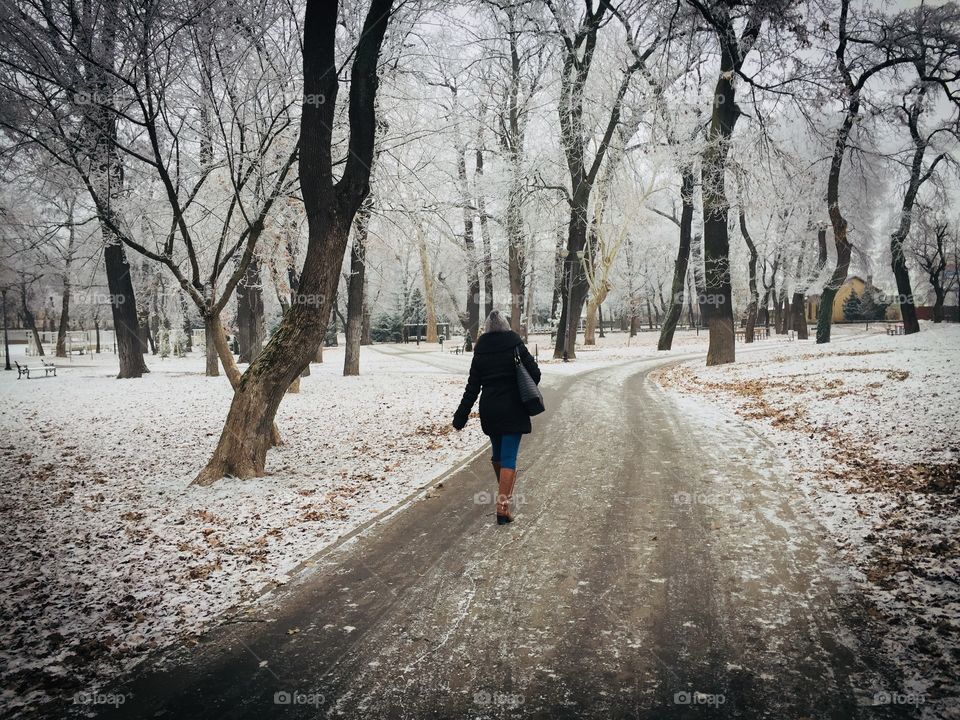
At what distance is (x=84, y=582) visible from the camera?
442cm

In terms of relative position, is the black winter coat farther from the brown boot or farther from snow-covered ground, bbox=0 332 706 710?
snow-covered ground, bbox=0 332 706 710

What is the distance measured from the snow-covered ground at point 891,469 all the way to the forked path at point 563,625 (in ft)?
0.81

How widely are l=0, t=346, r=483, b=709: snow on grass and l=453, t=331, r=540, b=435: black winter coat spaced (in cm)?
173

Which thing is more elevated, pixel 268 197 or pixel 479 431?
pixel 268 197

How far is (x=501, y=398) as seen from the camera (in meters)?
5.34

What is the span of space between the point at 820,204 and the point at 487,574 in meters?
29.2

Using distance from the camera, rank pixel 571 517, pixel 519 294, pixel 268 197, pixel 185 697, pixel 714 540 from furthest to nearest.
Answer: pixel 519 294, pixel 268 197, pixel 571 517, pixel 714 540, pixel 185 697

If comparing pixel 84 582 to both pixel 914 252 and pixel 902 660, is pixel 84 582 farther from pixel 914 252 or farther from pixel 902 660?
pixel 914 252

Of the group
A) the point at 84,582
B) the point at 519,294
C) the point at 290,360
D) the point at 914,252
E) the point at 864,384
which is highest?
the point at 914,252

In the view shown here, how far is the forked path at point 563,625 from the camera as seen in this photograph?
2805 mm

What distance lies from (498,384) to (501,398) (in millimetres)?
154

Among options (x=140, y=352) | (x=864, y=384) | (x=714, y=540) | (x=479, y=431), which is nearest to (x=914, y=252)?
(x=864, y=384)

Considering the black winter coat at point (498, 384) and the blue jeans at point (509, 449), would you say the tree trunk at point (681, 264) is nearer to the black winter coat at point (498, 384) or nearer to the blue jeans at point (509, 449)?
the black winter coat at point (498, 384)

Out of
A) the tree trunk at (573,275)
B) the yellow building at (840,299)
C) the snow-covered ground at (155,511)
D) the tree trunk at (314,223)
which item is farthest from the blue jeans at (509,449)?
the yellow building at (840,299)
